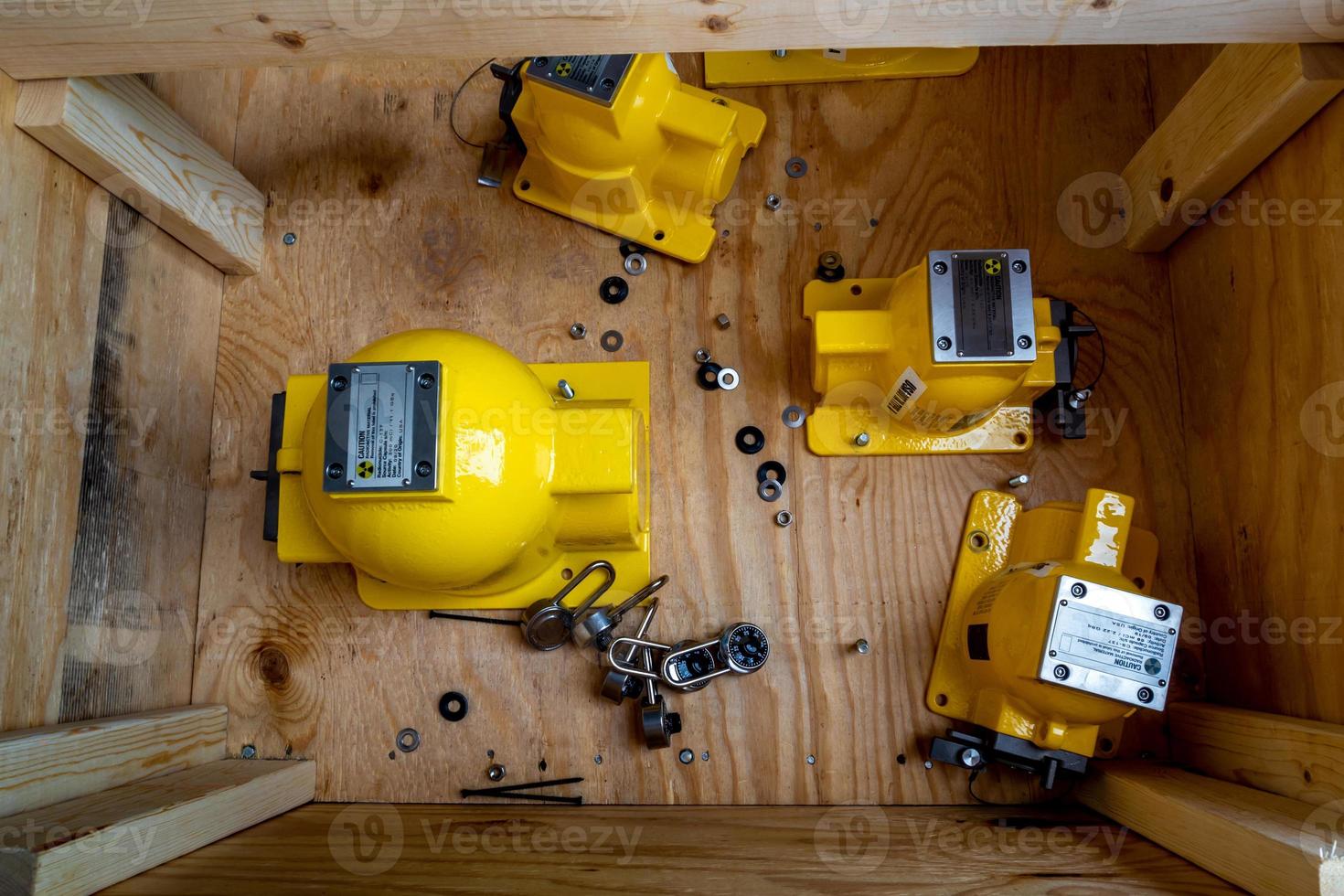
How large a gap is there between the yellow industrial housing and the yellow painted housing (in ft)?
0.44

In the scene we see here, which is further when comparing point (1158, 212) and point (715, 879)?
point (1158, 212)

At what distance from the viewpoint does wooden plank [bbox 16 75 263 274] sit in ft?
3.86

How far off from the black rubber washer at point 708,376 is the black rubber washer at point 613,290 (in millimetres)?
183

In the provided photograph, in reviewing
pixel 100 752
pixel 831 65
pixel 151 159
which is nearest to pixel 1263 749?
pixel 831 65

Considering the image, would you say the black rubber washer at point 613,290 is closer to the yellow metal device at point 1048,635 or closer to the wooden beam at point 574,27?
the wooden beam at point 574,27

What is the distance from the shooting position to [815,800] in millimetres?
1368

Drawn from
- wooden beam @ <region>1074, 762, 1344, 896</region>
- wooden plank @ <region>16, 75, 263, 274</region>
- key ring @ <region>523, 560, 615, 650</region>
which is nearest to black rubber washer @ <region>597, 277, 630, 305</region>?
key ring @ <region>523, 560, 615, 650</region>

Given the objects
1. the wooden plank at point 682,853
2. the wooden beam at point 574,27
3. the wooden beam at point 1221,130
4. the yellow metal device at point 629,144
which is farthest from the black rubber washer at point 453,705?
the wooden beam at point 1221,130

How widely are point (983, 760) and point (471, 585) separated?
79 cm

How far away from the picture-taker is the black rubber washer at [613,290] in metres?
→ 1.55

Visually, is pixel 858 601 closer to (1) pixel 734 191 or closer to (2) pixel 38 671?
(1) pixel 734 191

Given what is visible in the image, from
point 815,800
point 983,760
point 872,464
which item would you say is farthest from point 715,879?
point 872,464

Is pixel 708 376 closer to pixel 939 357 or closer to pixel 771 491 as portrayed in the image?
pixel 771 491

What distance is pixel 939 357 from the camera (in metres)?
1.25
